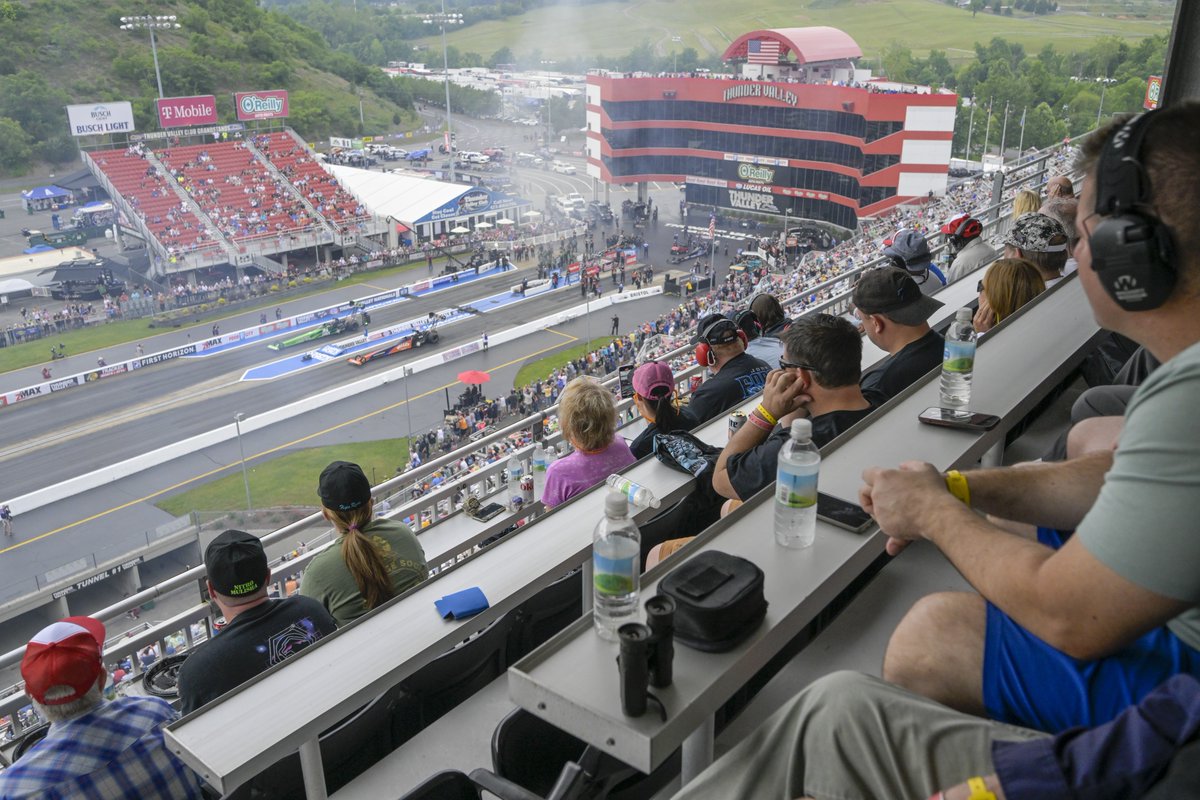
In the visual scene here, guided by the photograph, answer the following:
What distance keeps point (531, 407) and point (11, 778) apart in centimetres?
1239

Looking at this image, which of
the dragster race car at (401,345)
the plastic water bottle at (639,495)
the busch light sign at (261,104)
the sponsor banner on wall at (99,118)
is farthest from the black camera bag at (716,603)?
the busch light sign at (261,104)

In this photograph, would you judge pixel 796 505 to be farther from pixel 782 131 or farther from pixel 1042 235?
pixel 782 131

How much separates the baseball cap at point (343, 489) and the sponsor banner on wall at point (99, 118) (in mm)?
25603

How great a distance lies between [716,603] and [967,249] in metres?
3.42

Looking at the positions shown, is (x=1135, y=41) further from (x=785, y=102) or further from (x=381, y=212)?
(x=381, y=212)

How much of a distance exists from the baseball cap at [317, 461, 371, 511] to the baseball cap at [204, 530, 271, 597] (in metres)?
0.21

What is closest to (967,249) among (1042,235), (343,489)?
(1042,235)

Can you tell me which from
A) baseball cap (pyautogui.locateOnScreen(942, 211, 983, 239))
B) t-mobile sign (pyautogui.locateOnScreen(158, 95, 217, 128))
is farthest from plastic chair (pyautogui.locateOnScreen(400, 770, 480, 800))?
t-mobile sign (pyautogui.locateOnScreen(158, 95, 217, 128))

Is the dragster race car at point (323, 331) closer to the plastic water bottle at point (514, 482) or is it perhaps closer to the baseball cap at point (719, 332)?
the plastic water bottle at point (514, 482)

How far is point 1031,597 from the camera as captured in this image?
2.32 ft

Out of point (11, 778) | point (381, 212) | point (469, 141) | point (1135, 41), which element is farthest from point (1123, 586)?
point (469, 141)

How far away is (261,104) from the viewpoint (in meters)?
27.0

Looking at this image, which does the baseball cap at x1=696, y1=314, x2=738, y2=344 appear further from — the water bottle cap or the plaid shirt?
the plaid shirt

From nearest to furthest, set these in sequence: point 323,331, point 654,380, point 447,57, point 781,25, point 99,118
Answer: point 654,380 < point 323,331 < point 99,118 < point 781,25 < point 447,57
